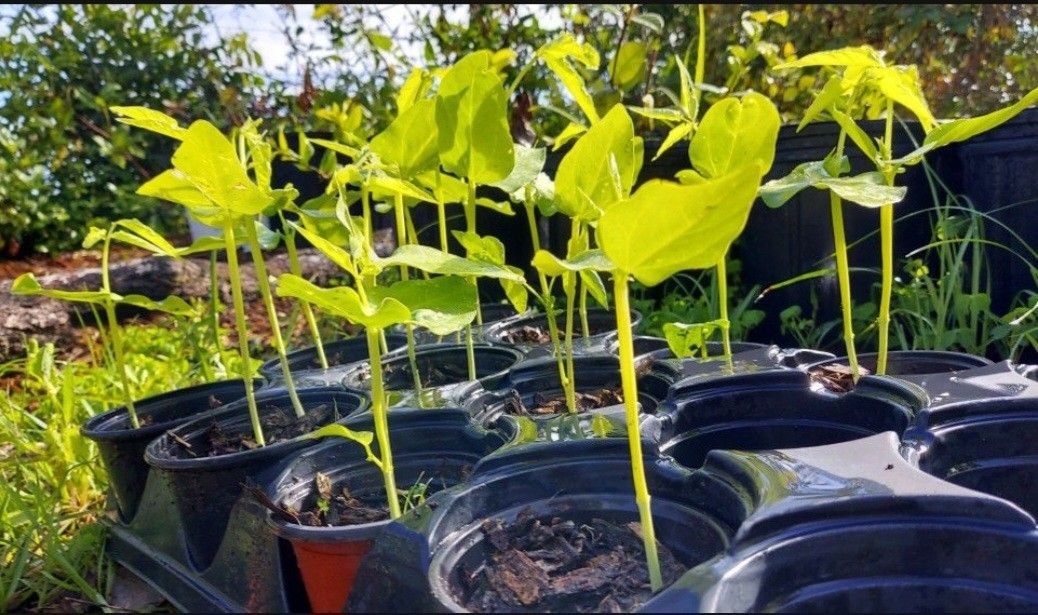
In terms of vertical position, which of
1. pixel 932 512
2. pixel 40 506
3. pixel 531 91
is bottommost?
pixel 40 506

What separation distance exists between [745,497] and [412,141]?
1.51ft

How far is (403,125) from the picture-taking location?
776 mm

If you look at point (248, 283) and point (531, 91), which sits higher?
point (531, 91)

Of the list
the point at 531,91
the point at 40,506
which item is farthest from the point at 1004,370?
the point at 531,91

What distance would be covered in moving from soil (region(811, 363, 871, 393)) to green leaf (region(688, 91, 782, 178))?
365mm

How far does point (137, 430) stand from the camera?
0.99 m

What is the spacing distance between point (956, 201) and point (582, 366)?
2.91 feet

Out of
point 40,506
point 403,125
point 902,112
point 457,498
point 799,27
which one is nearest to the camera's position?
point 457,498

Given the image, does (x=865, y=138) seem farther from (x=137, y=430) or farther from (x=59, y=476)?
(x=59, y=476)

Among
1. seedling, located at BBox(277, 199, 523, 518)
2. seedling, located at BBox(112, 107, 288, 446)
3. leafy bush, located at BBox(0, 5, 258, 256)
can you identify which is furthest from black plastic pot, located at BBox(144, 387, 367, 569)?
leafy bush, located at BBox(0, 5, 258, 256)

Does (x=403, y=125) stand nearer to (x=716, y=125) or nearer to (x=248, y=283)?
(x=716, y=125)

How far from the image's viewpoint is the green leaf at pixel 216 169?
68 centimetres

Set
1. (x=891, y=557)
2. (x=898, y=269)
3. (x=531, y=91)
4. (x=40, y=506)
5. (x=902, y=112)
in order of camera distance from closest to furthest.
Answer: (x=891, y=557), (x=40, y=506), (x=898, y=269), (x=531, y=91), (x=902, y=112)

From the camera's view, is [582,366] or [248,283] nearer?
[582,366]
